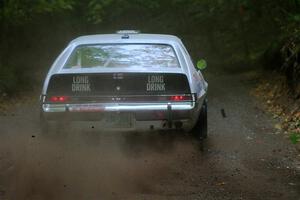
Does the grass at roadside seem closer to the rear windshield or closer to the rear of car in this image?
the rear of car

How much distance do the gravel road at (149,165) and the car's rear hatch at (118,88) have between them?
46 cm

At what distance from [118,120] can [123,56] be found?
1.11m

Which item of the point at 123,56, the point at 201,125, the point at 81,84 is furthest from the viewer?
the point at 201,125

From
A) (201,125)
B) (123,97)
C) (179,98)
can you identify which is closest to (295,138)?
(201,125)

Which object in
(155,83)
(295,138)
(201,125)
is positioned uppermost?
(155,83)

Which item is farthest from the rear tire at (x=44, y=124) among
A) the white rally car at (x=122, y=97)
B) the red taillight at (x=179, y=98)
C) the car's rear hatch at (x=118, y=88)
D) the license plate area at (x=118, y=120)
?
the red taillight at (x=179, y=98)

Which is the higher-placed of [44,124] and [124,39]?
[124,39]

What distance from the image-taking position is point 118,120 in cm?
723

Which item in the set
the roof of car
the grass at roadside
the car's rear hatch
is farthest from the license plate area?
the grass at roadside

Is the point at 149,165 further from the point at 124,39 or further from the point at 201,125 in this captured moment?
the point at 124,39

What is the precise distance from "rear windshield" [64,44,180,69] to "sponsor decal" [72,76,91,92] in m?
0.35

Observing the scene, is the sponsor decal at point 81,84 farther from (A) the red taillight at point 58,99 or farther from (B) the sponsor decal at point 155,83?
(B) the sponsor decal at point 155,83

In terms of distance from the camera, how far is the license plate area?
23.7ft

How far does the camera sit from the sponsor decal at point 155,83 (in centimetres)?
730
